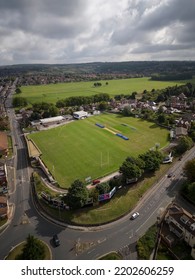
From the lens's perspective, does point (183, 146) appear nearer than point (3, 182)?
No

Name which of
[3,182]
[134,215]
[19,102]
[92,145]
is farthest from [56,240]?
[19,102]

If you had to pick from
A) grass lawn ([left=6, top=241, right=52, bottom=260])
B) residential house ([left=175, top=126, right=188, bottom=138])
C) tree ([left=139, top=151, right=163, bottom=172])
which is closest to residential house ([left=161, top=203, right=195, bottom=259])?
tree ([left=139, top=151, right=163, bottom=172])

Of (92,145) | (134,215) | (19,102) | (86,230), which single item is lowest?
(86,230)

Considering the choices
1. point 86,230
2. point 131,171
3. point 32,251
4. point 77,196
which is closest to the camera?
point 32,251

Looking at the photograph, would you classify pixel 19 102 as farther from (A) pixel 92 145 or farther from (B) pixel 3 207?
(B) pixel 3 207

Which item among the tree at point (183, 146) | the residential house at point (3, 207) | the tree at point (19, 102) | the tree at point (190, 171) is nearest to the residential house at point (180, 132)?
the tree at point (183, 146)

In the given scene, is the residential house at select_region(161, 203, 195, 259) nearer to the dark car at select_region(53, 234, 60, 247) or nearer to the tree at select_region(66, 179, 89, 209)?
the tree at select_region(66, 179, 89, 209)

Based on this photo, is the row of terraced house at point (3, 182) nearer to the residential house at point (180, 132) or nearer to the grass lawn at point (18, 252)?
→ the grass lawn at point (18, 252)

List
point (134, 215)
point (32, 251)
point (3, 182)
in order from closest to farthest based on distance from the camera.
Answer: point (32, 251) < point (134, 215) < point (3, 182)
